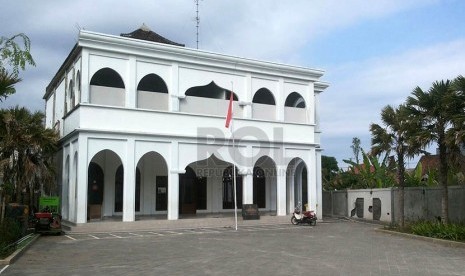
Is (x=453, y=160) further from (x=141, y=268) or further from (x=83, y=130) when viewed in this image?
(x=83, y=130)

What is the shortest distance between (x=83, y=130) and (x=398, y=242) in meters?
14.2

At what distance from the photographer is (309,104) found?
2962cm

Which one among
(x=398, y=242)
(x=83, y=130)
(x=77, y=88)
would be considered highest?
(x=77, y=88)

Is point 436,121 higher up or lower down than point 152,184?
higher up

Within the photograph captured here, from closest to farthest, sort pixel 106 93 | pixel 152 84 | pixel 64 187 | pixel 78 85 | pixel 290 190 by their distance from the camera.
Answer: pixel 106 93 < pixel 78 85 < pixel 64 187 < pixel 152 84 < pixel 290 190

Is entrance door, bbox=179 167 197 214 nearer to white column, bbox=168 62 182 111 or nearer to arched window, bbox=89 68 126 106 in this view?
white column, bbox=168 62 182 111

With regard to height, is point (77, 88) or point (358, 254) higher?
point (77, 88)

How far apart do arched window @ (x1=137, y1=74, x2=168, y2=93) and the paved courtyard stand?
877 centimetres

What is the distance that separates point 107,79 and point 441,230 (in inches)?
688

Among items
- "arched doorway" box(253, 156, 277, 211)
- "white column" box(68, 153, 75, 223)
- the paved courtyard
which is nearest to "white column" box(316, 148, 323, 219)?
"arched doorway" box(253, 156, 277, 211)

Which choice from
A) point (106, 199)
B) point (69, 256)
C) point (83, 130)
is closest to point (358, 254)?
point (69, 256)

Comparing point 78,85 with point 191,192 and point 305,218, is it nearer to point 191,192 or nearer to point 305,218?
point 191,192

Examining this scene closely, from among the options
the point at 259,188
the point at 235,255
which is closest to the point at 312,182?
the point at 259,188

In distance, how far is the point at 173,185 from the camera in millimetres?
24344
